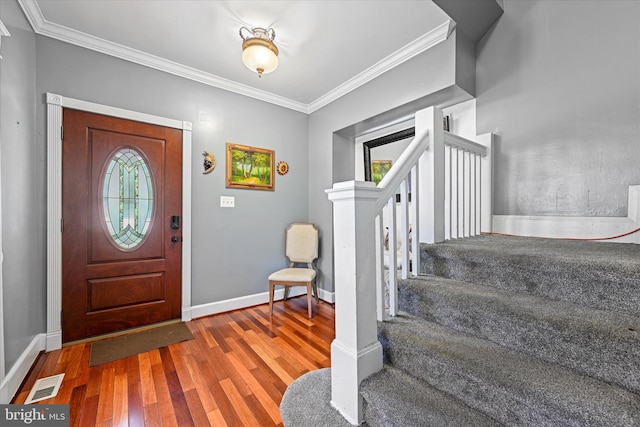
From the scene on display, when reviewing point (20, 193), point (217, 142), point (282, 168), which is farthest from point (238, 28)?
point (20, 193)

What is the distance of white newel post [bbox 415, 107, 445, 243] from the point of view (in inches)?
62.9

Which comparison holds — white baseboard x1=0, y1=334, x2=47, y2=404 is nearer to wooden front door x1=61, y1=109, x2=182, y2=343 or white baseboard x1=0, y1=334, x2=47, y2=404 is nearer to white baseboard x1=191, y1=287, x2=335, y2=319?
wooden front door x1=61, y1=109, x2=182, y2=343

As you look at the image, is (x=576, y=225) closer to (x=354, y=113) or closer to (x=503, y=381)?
(x=503, y=381)

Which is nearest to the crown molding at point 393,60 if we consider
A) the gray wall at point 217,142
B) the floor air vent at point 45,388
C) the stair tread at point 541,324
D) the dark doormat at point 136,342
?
the gray wall at point 217,142

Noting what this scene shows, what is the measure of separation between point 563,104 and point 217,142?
9.93ft

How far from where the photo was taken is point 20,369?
5.27 feet

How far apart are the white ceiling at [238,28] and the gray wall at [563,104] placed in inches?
24.4

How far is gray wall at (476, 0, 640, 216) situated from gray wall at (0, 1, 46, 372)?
133 inches

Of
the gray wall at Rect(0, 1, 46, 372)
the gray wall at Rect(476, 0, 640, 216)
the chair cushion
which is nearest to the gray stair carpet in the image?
the gray wall at Rect(476, 0, 640, 216)

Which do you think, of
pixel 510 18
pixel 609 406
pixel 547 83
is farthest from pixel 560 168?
pixel 609 406

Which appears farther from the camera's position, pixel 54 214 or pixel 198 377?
pixel 54 214

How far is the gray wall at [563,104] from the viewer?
1.58 m

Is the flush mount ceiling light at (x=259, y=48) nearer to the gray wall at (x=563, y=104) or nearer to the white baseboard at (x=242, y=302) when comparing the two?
the gray wall at (x=563, y=104)

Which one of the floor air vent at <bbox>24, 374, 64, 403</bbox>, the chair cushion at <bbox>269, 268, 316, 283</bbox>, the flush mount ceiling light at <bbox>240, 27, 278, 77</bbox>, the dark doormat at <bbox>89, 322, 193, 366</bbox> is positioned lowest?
the dark doormat at <bbox>89, 322, 193, 366</bbox>
